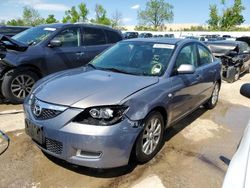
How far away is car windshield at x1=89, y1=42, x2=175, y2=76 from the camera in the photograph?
4.20 meters

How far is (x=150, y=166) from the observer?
12.2 feet

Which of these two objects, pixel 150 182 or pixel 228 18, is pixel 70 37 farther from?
pixel 228 18

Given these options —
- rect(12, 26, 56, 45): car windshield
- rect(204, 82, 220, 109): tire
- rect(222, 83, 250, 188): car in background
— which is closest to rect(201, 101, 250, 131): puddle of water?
rect(204, 82, 220, 109): tire

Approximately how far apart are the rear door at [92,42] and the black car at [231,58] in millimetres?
4780

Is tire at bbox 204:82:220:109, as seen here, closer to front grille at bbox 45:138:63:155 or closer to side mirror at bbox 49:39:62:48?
side mirror at bbox 49:39:62:48

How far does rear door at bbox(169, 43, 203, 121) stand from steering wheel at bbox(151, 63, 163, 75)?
0.21 meters

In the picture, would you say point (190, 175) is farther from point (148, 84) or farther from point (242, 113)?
point (242, 113)

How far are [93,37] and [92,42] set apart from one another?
0.16 m

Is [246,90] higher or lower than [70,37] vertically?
lower

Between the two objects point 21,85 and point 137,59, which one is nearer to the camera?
point 137,59

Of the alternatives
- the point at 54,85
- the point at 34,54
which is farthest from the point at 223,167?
the point at 34,54

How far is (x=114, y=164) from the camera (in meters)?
3.21

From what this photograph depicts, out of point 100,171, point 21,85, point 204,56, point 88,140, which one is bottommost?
point 100,171

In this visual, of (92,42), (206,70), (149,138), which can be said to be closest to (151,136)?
(149,138)
